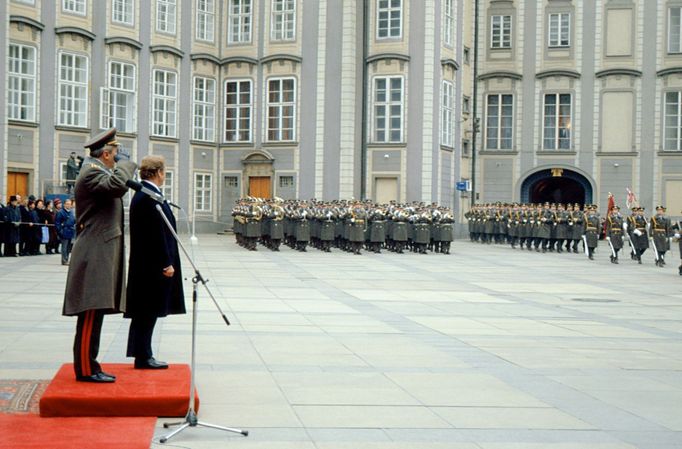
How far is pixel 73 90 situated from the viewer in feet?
137

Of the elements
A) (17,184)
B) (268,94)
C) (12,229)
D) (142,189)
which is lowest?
(12,229)

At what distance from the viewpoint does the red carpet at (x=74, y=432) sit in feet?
23.1

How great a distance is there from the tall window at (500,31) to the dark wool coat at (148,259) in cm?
A: 4561

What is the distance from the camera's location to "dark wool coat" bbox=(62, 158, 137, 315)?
852cm

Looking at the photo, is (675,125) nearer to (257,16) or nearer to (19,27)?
(257,16)

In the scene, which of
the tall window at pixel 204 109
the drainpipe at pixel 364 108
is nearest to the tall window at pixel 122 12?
the tall window at pixel 204 109

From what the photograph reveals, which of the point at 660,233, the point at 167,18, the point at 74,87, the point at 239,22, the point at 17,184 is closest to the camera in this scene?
the point at 660,233

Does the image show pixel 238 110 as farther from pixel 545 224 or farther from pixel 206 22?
pixel 545 224

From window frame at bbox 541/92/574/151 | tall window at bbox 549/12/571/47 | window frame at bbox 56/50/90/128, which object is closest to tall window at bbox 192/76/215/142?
window frame at bbox 56/50/90/128

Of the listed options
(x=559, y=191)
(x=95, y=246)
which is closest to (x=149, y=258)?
(x=95, y=246)

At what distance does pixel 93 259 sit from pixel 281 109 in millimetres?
39143

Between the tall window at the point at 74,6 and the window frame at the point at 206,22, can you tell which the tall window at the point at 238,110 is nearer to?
the window frame at the point at 206,22

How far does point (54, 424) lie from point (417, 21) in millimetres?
39519

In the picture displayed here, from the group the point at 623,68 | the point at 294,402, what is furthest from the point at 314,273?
the point at 623,68
